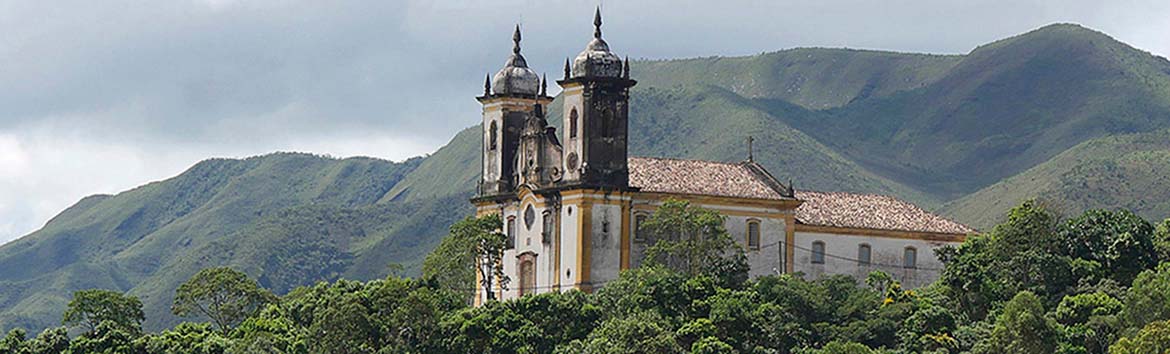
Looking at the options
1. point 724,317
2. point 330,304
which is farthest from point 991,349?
point 330,304

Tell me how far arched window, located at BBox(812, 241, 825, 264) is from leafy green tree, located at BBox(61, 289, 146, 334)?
28.9 metres

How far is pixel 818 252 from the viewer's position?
9644 centimetres

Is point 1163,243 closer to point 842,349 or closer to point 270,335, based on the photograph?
point 842,349

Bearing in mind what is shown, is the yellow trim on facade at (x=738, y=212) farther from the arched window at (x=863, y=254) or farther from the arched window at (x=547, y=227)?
the arched window at (x=863, y=254)

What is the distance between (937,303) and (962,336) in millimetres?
4255

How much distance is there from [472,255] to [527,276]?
99.1 inches

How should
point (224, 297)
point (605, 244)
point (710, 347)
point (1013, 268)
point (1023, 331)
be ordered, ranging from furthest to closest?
point (224, 297)
point (605, 244)
point (1013, 268)
point (710, 347)
point (1023, 331)

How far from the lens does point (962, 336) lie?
84.2 m

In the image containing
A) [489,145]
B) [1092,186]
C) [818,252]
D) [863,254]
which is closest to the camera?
[818,252]

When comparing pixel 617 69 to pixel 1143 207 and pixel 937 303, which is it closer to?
pixel 937 303

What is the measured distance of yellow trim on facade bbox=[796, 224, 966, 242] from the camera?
9619 centimetres

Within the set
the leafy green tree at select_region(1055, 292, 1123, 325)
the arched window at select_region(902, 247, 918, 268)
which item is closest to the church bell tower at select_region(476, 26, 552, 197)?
the arched window at select_region(902, 247, 918, 268)

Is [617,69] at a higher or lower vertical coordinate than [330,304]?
higher

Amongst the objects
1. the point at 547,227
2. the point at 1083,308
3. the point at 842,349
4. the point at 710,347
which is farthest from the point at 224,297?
the point at 1083,308
